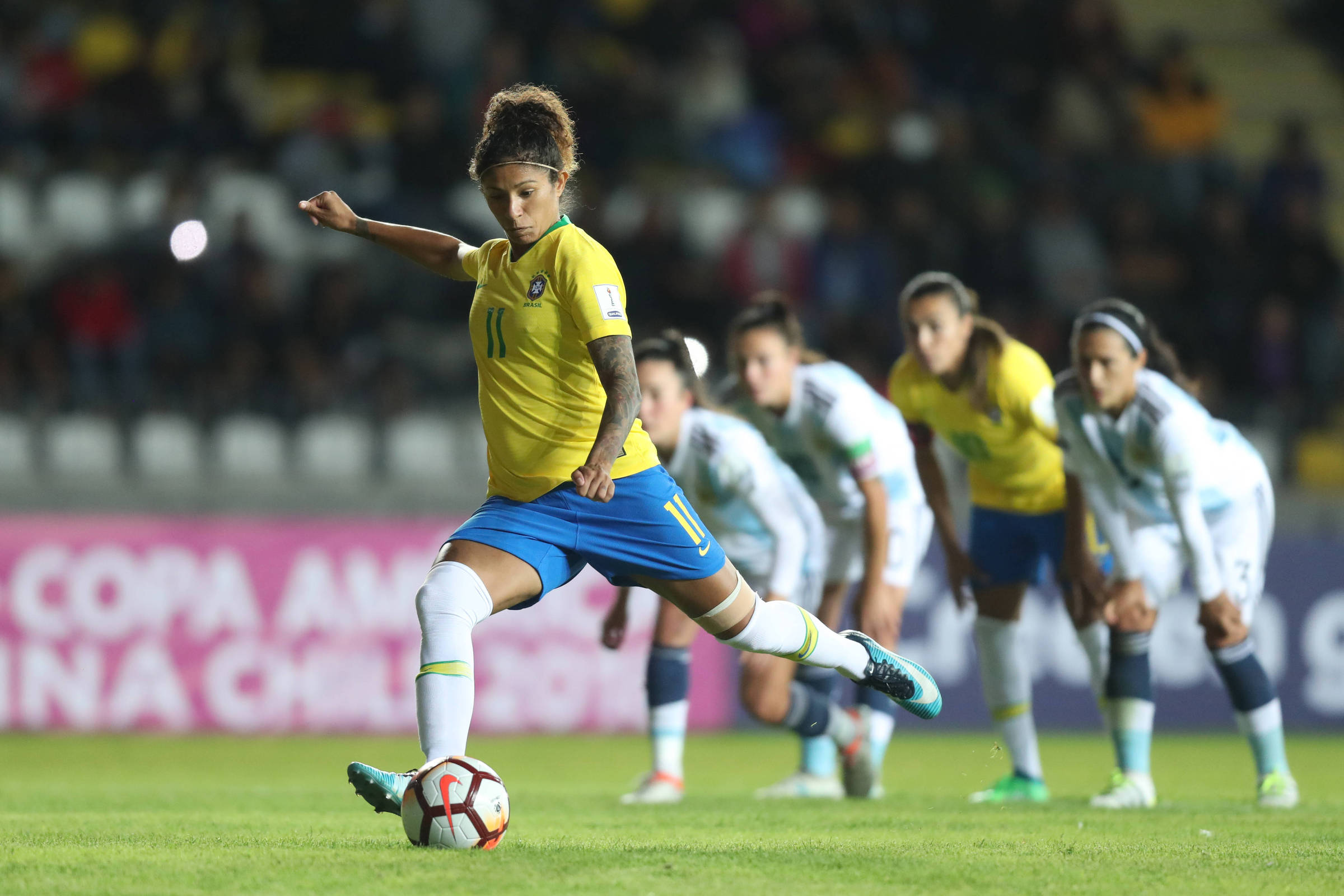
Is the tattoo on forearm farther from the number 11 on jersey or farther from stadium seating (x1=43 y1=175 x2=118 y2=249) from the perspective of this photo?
stadium seating (x1=43 y1=175 x2=118 y2=249)

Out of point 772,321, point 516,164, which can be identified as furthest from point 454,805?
point 772,321

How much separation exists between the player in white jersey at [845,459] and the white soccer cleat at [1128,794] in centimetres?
109

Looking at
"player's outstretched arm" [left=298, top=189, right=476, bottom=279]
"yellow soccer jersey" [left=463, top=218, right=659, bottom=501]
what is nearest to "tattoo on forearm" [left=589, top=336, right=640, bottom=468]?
"yellow soccer jersey" [left=463, top=218, right=659, bottom=501]

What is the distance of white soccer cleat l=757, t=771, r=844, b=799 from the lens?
25.8 ft

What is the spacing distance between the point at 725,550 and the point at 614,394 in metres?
3.00

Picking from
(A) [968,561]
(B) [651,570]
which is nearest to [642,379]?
(A) [968,561]

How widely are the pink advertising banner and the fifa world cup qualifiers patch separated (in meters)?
7.05

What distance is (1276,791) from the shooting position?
288 inches

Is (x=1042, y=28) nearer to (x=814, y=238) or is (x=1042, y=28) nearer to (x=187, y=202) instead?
(x=814, y=238)

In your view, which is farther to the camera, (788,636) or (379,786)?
(788,636)

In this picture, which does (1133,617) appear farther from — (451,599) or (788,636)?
(451,599)

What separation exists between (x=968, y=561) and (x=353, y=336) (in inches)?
276

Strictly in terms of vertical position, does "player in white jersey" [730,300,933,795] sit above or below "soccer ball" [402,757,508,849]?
above

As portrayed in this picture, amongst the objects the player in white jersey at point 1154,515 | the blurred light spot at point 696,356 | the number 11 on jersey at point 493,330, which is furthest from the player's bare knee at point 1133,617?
the number 11 on jersey at point 493,330
